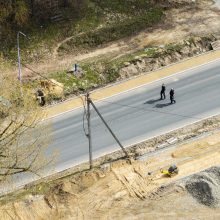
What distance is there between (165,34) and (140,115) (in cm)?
1239

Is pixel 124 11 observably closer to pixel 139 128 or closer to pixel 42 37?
pixel 42 37

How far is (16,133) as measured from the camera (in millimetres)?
31172

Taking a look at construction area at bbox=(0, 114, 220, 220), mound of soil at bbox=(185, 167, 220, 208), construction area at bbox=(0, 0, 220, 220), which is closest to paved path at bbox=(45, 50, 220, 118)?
construction area at bbox=(0, 0, 220, 220)

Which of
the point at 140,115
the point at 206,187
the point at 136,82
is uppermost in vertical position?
the point at 136,82

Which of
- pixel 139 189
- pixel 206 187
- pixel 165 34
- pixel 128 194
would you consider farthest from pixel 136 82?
pixel 206 187

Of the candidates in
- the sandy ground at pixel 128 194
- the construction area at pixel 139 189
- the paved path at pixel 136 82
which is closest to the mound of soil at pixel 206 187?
the construction area at pixel 139 189

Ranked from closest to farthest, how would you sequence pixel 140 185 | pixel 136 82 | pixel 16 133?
1. pixel 16 133
2. pixel 140 185
3. pixel 136 82

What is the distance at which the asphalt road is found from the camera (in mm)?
39469

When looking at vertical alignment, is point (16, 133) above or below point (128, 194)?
above

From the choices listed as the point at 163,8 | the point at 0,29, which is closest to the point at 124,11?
the point at 163,8

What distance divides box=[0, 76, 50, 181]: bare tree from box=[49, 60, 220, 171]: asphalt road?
5682 millimetres

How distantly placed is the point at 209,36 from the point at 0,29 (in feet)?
69.8

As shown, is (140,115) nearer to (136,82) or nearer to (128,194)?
(136,82)

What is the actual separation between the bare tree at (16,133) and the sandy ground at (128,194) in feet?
9.77
